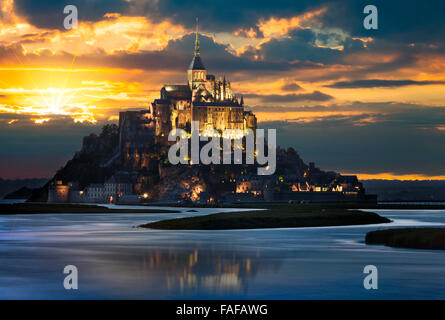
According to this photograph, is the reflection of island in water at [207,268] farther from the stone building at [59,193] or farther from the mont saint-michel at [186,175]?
the stone building at [59,193]

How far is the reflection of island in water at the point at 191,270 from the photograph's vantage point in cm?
2545

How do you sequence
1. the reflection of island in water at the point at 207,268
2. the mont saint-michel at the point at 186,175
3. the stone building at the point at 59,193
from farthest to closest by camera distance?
the stone building at the point at 59,193 → the mont saint-michel at the point at 186,175 → the reflection of island in water at the point at 207,268

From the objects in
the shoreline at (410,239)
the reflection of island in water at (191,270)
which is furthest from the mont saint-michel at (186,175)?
the reflection of island in water at (191,270)

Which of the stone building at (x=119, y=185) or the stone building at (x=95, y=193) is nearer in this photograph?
the stone building at (x=119, y=185)

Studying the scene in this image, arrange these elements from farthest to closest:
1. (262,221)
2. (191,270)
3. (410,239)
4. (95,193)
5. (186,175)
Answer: (95,193)
(186,175)
(262,221)
(410,239)
(191,270)

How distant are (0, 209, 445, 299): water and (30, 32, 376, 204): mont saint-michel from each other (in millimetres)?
121209

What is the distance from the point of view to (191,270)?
30516 mm

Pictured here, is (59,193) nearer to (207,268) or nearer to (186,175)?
(186,175)

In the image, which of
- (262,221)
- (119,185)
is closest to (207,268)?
(262,221)

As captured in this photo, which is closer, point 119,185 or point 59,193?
point 119,185

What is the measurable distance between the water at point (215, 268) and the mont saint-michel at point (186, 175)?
12121 centimetres

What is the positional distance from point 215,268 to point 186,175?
143 meters
